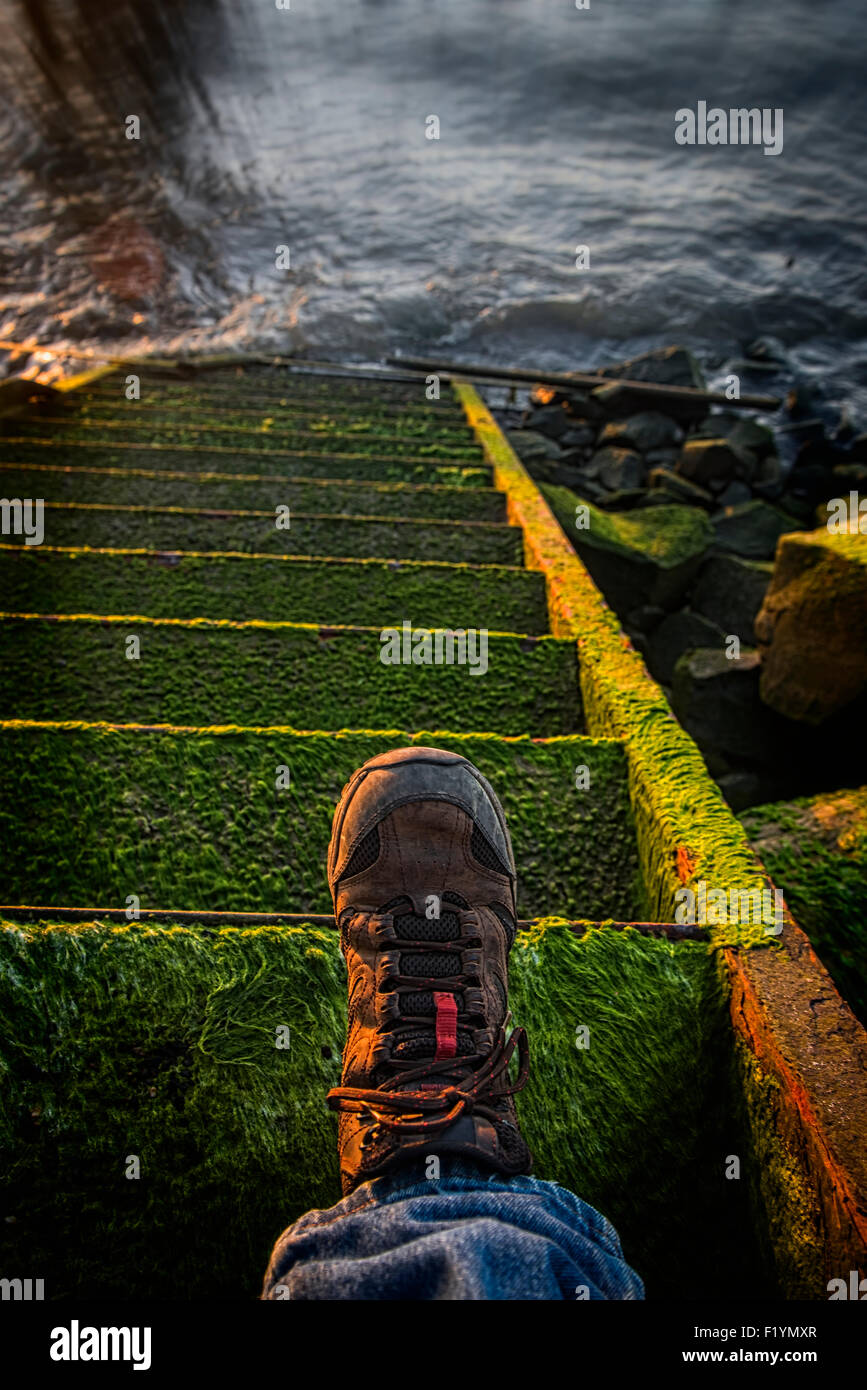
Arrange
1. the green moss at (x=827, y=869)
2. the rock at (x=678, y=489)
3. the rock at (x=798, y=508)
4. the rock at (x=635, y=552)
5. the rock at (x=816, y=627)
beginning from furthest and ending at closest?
the rock at (x=798, y=508) < the rock at (x=678, y=489) < the rock at (x=635, y=552) < the rock at (x=816, y=627) < the green moss at (x=827, y=869)

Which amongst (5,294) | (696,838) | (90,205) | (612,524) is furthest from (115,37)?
(696,838)

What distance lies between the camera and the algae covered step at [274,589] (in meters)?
2.24

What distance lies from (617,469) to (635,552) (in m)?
1.64

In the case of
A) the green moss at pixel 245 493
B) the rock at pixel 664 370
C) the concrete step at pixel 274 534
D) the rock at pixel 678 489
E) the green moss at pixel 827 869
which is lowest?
the green moss at pixel 827 869

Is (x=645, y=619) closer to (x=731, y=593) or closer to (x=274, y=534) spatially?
(x=731, y=593)

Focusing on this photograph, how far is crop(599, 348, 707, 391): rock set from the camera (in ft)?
21.7

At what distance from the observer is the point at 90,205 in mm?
13172

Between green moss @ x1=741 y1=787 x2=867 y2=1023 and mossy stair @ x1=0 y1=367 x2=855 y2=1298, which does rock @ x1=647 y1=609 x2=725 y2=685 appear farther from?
green moss @ x1=741 y1=787 x2=867 y2=1023

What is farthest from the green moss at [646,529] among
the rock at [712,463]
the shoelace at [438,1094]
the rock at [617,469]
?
the shoelace at [438,1094]

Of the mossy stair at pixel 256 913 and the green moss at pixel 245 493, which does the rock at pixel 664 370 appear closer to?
the green moss at pixel 245 493

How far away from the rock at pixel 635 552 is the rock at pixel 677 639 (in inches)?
8.2

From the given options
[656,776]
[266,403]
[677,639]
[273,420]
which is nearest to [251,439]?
[273,420]

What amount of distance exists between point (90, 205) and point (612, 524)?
568 inches

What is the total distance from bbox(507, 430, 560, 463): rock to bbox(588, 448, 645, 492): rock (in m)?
0.35
